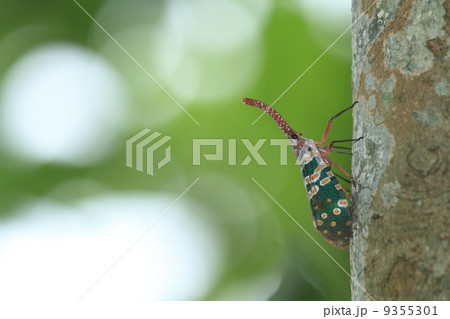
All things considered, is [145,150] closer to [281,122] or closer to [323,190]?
[281,122]

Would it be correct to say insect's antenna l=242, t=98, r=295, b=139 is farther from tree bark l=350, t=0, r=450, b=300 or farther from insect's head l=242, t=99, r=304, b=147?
tree bark l=350, t=0, r=450, b=300

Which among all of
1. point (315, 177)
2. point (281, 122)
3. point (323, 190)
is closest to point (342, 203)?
point (323, 190)

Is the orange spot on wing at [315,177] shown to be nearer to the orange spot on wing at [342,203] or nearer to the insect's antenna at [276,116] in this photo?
the orange spot on wing at [342,203]

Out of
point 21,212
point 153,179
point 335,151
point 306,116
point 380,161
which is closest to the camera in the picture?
point 380,161

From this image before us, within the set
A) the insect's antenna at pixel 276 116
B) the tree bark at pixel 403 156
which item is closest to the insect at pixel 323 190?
the insect's antenna at pixel 276 116

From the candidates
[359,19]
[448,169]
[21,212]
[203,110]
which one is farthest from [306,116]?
[21,212]

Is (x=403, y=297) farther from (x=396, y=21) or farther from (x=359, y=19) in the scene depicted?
(x=359, y=19)
